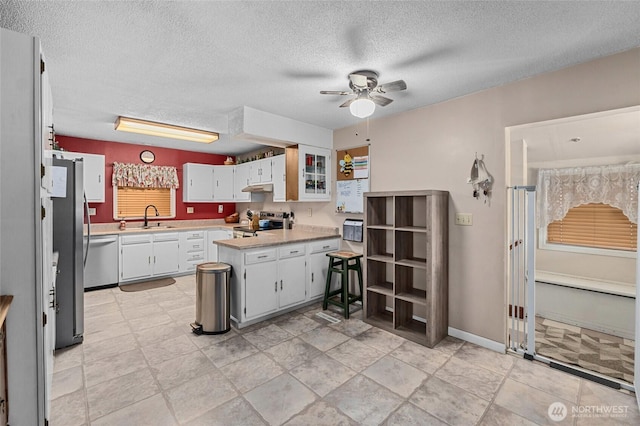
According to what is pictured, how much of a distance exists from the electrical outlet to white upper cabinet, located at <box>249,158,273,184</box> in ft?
9.63

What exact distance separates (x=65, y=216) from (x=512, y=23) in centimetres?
384

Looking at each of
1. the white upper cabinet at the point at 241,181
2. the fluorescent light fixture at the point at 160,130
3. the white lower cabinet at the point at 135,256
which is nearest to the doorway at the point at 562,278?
the fluorescent light fixture at the point at 160,130

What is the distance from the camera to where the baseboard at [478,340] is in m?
2.70

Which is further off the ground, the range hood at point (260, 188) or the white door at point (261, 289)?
the range hood at point (260, 188)

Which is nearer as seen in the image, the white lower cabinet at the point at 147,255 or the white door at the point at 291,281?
the white door at the point at 291,281

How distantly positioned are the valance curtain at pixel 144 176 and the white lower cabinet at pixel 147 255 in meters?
1.05

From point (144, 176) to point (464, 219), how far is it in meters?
5.26

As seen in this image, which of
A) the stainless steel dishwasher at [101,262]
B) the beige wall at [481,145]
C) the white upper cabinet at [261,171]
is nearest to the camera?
the beige wall at [481,145]

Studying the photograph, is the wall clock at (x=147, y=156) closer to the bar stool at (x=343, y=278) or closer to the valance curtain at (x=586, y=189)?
the bar stool at (x=343, y=278)

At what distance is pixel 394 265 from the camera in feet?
10.2

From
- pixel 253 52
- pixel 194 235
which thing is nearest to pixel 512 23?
pixel 253 52

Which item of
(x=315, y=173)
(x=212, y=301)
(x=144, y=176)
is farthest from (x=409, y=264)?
(x=144, y=176)

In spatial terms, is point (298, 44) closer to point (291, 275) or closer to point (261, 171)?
point (291, 275)

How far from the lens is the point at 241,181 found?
5766mm
